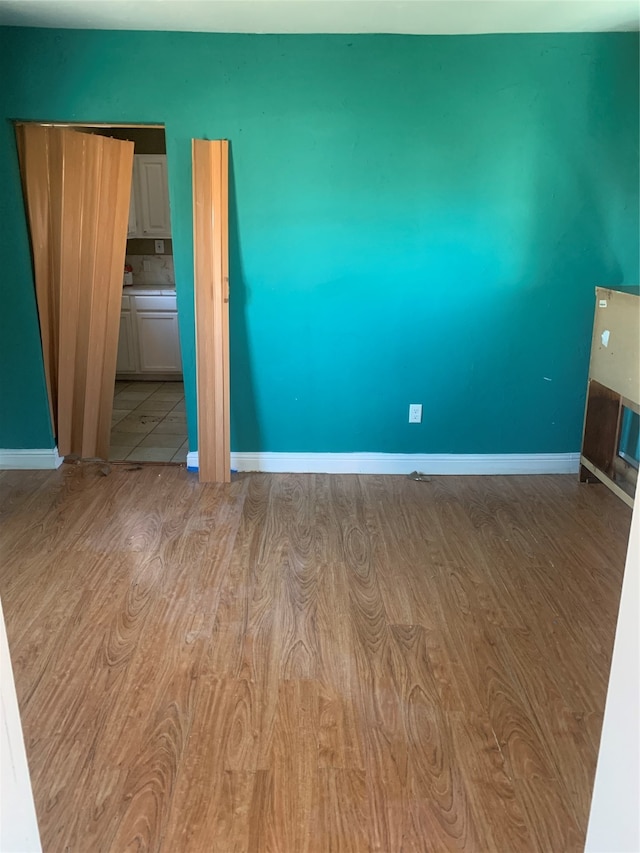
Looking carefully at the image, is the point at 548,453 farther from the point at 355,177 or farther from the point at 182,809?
the point at 182,809

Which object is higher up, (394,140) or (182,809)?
(394,140)

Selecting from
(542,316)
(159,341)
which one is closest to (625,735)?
(542,316)

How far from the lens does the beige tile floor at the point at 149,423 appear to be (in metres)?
3.88

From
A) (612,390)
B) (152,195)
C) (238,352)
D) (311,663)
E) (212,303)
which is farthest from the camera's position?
(152,195)

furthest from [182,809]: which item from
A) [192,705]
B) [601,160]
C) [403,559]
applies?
[601,160]

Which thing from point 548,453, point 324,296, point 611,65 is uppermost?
point 611,65

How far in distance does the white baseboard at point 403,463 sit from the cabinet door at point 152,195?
266 centimetres

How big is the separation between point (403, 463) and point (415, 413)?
0.31 metres

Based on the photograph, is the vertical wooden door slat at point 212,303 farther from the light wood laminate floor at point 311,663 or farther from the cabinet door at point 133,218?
the cabinet door at point 133,218

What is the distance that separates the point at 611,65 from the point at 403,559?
2558 millimetres

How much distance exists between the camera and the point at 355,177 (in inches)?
122

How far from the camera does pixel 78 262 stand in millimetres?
3379

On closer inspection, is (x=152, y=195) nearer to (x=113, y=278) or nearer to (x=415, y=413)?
(x=113, y=278)

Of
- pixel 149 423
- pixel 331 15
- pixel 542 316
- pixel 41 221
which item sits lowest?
pixel 149 423
